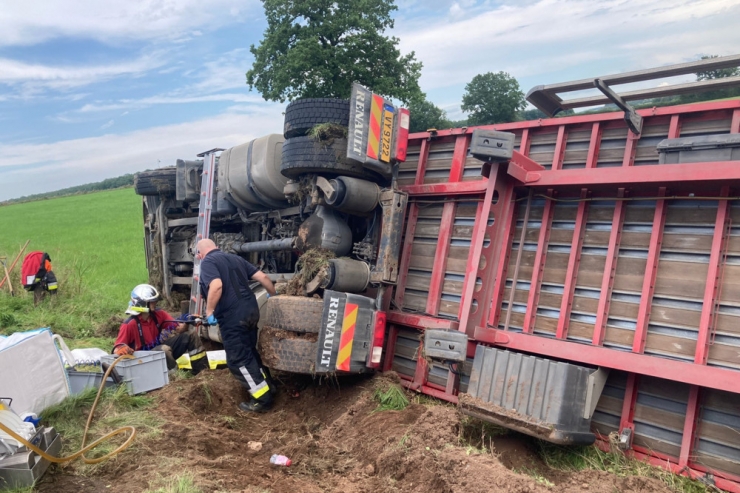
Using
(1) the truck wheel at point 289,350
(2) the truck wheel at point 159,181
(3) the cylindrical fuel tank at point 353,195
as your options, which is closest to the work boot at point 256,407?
(1) the truck wheel at point 289,350

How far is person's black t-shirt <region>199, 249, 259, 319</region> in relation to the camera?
212 inches

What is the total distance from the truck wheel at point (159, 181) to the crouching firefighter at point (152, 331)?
2.74 m

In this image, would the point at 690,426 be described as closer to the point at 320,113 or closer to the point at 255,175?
the point at 320,113

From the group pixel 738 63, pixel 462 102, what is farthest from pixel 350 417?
pixel 462 102

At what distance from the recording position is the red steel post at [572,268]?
13.8 feet

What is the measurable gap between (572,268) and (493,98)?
139 feet

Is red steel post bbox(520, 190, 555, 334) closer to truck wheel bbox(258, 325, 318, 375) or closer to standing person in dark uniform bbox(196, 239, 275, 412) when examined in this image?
truck wheel bbox(258, 325, 318, 375)

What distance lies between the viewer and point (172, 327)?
6.52 metres

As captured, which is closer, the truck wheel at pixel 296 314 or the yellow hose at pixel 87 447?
the yellow hose at pixel 87 447

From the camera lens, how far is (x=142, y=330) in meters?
6.19

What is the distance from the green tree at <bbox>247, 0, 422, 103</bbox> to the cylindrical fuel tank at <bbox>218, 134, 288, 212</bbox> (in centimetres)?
1981

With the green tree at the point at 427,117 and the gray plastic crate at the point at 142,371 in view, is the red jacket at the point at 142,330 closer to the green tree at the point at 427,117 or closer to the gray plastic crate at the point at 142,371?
the gray plastic crate at the point at 142,371

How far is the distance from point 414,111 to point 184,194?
32.7m

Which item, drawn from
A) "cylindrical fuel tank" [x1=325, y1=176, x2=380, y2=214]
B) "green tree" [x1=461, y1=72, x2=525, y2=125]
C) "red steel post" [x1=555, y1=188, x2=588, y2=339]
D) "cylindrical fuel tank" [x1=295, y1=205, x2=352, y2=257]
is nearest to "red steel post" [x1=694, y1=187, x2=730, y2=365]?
"red steel post" [x1=555, y1=188, x2=588, y2=339]
